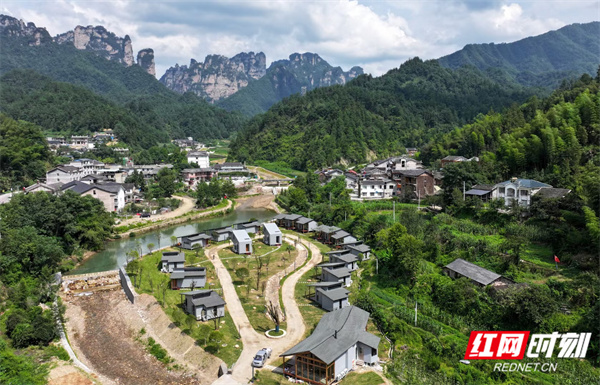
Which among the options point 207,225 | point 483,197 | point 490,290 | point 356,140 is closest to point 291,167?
point 356,140

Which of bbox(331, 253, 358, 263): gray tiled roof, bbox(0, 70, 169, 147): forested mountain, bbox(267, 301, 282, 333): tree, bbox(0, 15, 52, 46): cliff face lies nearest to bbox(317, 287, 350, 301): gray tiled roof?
bbox(267, 301, 282, 333): tree

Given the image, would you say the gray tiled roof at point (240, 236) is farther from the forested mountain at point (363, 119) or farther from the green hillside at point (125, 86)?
the green hillside at point (125, 86)

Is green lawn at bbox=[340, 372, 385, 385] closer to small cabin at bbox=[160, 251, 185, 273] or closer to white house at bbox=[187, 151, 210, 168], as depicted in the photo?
small cabin at bbox=[160, 251, 185, 273]

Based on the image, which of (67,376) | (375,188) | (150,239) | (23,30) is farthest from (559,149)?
(23,30)

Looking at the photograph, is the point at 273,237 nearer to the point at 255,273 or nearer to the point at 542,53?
the point at 255,273

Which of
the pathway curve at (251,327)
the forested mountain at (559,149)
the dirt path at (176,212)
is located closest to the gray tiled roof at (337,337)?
the pathway curve at (251,327)

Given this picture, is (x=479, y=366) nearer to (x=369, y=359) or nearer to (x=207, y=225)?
(x=369, y=359)
